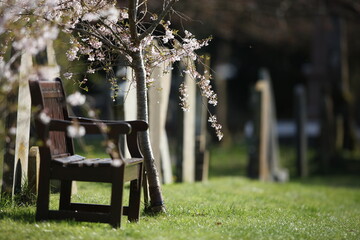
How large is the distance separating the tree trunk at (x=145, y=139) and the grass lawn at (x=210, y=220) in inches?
7.2

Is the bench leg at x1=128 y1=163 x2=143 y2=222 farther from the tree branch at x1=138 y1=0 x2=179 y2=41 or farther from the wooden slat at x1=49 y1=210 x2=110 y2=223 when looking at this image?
Result: the tree branch at x1=138 y1=0 x2=179 y2=41

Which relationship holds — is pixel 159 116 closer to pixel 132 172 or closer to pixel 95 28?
pixel 95 28

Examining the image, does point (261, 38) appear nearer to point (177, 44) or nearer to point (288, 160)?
point (288, 160)

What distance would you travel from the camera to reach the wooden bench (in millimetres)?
5543

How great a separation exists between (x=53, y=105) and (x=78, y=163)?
Answer: 0.82 m

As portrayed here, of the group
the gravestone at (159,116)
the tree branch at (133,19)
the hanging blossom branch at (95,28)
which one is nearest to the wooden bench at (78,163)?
the hanging blossom branch at (95,28)

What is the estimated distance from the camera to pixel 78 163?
5.61 meters

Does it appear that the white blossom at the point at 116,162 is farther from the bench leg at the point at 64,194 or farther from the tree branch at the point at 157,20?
the tree branch at the point at 157,20

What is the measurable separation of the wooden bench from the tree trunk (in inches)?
14.8

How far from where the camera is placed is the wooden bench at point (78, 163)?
5543mm

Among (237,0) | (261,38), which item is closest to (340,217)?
(237,0)

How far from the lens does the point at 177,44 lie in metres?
6.72

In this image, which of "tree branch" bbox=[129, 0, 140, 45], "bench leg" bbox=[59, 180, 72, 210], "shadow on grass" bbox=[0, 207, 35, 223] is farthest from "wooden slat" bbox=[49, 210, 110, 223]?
"tree branch" bbox=[129, 0, 140, 45]

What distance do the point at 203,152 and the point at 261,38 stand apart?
53.4 ft
